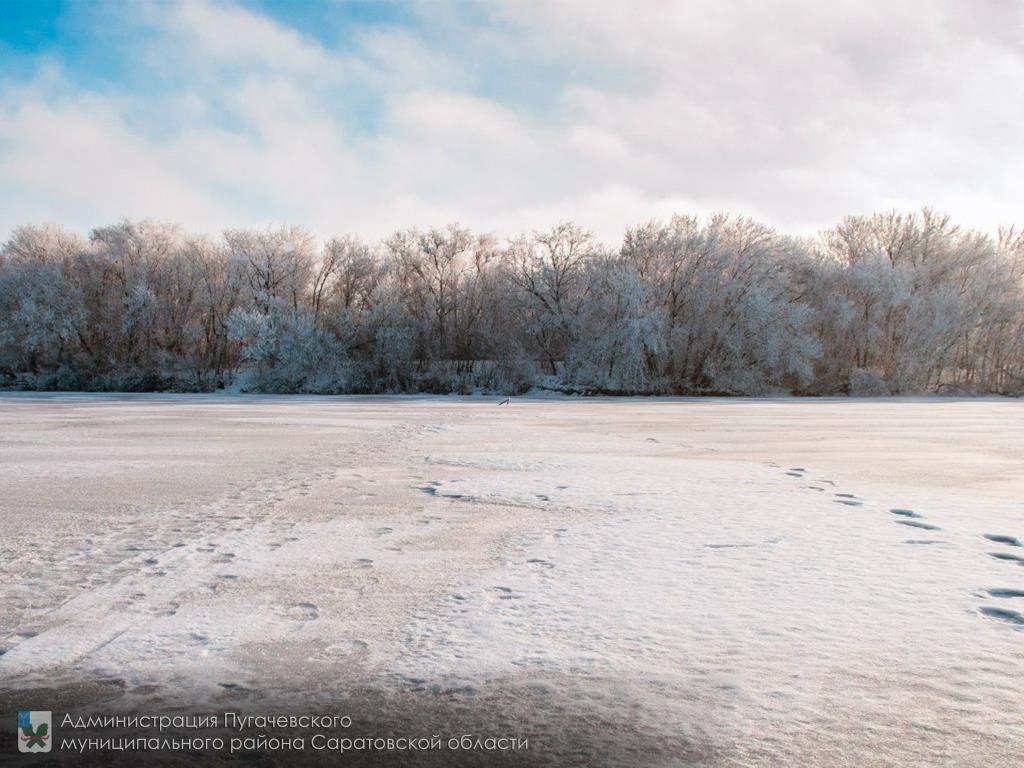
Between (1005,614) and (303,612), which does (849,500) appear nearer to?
(1005,614)

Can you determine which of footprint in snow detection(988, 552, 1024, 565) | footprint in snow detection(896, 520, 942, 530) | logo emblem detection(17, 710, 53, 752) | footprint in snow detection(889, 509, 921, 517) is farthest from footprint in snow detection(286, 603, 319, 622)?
footprint in snow detection(889, 509, 921, 517)

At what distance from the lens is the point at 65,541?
5.69 m

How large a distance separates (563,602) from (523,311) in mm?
39612

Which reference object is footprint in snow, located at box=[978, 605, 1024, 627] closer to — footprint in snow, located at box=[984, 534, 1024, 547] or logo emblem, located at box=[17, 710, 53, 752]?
footprint in snow, located at box=[984, 534, 1024, 547]

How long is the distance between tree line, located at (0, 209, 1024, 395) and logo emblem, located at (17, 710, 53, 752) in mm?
35359

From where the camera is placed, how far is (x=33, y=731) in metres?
2.85

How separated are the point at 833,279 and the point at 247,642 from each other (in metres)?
42.8

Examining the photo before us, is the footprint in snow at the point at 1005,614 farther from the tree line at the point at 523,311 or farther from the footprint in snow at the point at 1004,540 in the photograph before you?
the tree line at the point at 523,311

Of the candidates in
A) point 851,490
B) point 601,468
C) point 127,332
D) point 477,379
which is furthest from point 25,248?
point 851,490

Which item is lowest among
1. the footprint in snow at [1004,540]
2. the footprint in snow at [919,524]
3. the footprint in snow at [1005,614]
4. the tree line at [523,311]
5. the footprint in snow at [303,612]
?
the footprint in snow at [303,612]

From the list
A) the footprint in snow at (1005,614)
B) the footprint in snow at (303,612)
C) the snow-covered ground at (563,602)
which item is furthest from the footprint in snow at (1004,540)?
the footprint in snow at (303,612)

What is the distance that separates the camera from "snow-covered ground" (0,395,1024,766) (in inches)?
117

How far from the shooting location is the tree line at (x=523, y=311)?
38.9 meters

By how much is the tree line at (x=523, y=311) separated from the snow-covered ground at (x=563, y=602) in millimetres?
30075
